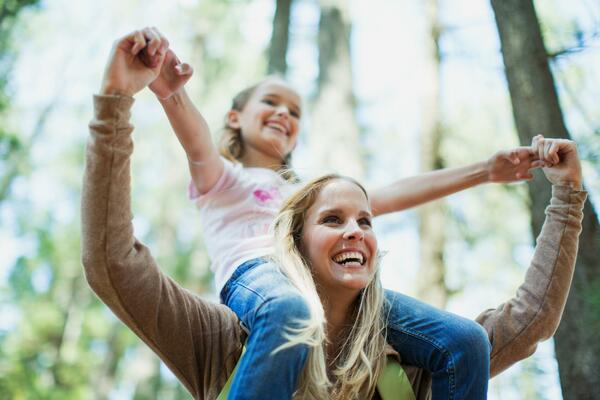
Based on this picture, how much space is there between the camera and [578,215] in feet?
7.27

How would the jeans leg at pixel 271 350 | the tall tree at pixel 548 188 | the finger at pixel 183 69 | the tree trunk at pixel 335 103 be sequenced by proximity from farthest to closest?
the tree trunk at pixel 335 103 < the tall tree at pixel 548 188 < the finger at pixel 183 69 < the jeans leg at pixel 271 350

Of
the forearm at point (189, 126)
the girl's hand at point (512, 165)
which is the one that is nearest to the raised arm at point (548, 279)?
the girl's hand at point (512, 165)

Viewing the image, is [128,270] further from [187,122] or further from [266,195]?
[266,195]

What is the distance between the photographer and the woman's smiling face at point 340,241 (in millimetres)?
2004

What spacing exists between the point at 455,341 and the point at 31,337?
15582 mm

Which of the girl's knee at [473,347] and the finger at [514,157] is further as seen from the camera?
the finger at [514,157]

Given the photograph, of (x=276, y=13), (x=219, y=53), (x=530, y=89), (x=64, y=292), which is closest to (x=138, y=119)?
(x=219, y=53)

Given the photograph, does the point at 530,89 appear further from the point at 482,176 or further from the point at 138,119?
the point at 138,119

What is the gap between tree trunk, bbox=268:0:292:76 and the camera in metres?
5.34

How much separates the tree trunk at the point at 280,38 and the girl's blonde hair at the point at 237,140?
219 centimetres

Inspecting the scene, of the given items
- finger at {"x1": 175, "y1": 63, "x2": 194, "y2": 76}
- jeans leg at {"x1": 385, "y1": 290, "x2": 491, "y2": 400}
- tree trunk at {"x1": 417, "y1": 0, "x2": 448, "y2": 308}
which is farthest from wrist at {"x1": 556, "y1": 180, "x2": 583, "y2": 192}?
tree trunk at {"x1": 417, "y1": 0, "x2": 448, "y2": 308}

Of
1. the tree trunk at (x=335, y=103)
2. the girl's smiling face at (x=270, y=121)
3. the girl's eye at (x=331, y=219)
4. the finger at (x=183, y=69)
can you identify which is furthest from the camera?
the tree trunk at (x=335, y=103)

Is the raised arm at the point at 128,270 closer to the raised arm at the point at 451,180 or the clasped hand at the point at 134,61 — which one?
the clasped hand at the point at 134,61

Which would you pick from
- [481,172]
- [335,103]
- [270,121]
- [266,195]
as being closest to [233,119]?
[270,121]
